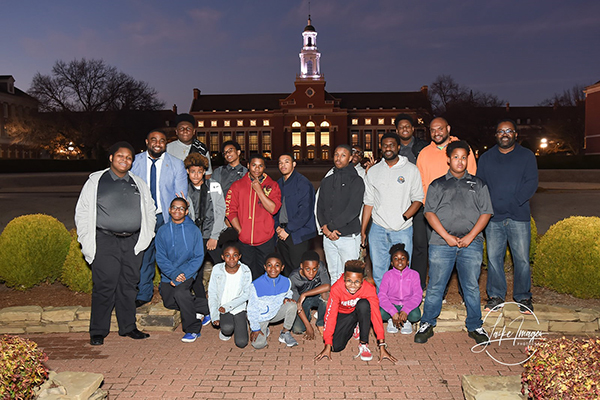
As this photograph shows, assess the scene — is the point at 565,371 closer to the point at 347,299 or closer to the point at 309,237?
the point at 347,299

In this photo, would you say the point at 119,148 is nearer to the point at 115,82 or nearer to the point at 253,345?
the point at 253,345

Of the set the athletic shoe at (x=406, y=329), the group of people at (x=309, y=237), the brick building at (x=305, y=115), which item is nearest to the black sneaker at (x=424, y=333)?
the group of people at (x=309, y=237)

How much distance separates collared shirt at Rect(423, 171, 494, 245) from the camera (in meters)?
4.75

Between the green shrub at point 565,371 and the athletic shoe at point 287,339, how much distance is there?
8.12ft

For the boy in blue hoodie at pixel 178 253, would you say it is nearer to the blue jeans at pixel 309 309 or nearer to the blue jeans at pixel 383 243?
the blue jeans at pixel 309 309

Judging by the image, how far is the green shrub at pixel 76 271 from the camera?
6.31 meters

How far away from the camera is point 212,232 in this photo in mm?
5879

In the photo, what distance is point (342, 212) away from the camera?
540 centimetres

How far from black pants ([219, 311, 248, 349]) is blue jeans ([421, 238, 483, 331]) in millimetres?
2031

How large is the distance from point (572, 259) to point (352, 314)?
3249mm

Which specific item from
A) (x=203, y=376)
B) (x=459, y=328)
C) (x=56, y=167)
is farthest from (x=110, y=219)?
(x=56, y=167)

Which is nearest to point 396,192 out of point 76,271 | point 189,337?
point 189,337

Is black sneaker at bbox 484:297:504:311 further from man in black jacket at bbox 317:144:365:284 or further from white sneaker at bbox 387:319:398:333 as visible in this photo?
man in black jacket at bbox 317:144:365:284

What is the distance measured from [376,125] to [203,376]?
261 ft
